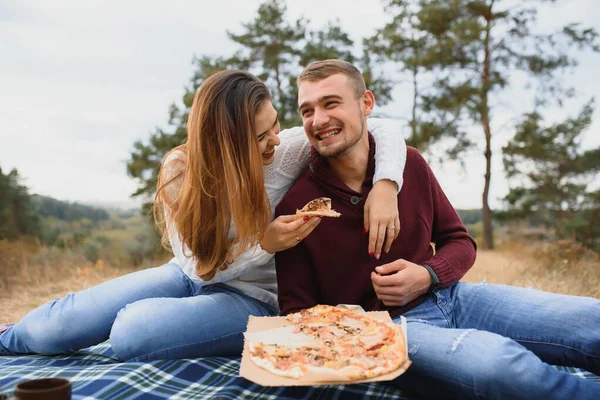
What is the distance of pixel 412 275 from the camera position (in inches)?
105

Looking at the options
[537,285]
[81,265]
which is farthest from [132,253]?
[537,285]

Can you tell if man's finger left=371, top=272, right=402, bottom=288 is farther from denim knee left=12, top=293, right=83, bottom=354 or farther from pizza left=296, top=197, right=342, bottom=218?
denim knee left=12, top=293, right=83, bottom=354

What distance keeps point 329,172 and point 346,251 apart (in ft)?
1.45

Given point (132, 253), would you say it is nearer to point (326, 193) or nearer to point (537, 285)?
point (537, 285)

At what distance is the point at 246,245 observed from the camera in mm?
2846

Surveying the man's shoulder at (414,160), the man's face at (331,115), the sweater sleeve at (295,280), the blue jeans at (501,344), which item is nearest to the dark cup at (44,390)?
the sweater sleeve at (295,280)

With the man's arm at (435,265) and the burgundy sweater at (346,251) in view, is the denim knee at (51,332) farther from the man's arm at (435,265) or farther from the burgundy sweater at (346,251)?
the man's arm at (435,265)

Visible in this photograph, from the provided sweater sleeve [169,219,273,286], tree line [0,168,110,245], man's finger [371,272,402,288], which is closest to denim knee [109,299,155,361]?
sweater sleeve [169,219,273,286]

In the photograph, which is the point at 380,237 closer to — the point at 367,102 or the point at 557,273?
the point at 367,102

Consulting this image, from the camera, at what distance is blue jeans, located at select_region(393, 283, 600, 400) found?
2.12 m

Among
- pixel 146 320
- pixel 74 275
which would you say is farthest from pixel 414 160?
pixel 74 275

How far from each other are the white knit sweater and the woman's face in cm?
20

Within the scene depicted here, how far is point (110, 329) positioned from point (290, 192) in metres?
1.33

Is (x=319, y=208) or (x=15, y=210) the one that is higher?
(x=15, y=210)
